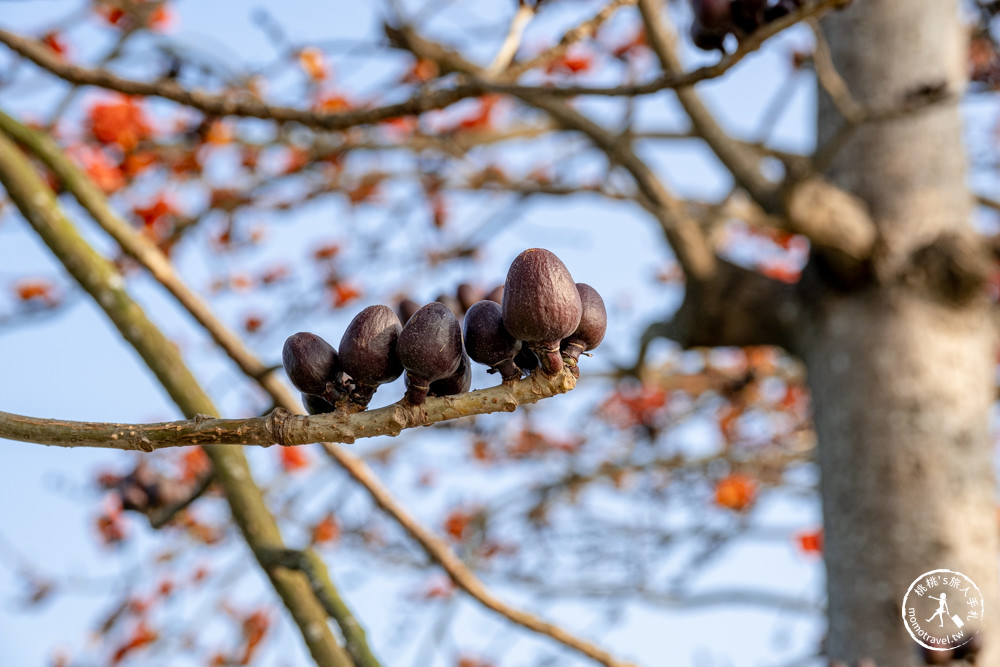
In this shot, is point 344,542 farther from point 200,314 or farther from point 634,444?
point 200,314

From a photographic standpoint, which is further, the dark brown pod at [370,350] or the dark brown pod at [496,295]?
the dark brown pod at [496,295]

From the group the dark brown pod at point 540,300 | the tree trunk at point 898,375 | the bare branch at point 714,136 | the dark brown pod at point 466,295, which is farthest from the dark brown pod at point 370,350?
the bare branch at point 714,136

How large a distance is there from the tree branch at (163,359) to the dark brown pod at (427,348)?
0.84 m

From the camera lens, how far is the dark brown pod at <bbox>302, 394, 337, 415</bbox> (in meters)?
0.93

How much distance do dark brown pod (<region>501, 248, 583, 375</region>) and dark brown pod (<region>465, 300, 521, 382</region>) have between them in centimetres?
3

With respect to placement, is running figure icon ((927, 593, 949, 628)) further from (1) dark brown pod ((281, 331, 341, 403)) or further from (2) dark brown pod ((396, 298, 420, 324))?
(1) dark brown pod ((281, 331, 341, 403))

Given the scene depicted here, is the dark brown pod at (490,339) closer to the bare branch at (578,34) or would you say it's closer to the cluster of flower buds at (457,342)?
the cluster of flower buds at (457,342)

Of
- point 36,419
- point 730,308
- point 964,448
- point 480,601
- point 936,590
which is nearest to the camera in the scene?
point 36,419

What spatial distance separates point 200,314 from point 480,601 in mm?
882

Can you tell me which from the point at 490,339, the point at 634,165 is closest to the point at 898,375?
the point at 634,165

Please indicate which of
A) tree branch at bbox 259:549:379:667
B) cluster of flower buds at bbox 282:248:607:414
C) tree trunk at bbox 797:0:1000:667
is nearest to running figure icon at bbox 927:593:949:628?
tree trunk at bbox 797:0:1000:667

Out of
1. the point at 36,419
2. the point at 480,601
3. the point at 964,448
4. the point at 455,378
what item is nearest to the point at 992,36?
the point at 964,448

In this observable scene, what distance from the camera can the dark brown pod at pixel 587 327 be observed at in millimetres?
877

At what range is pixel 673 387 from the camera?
4.88 m
